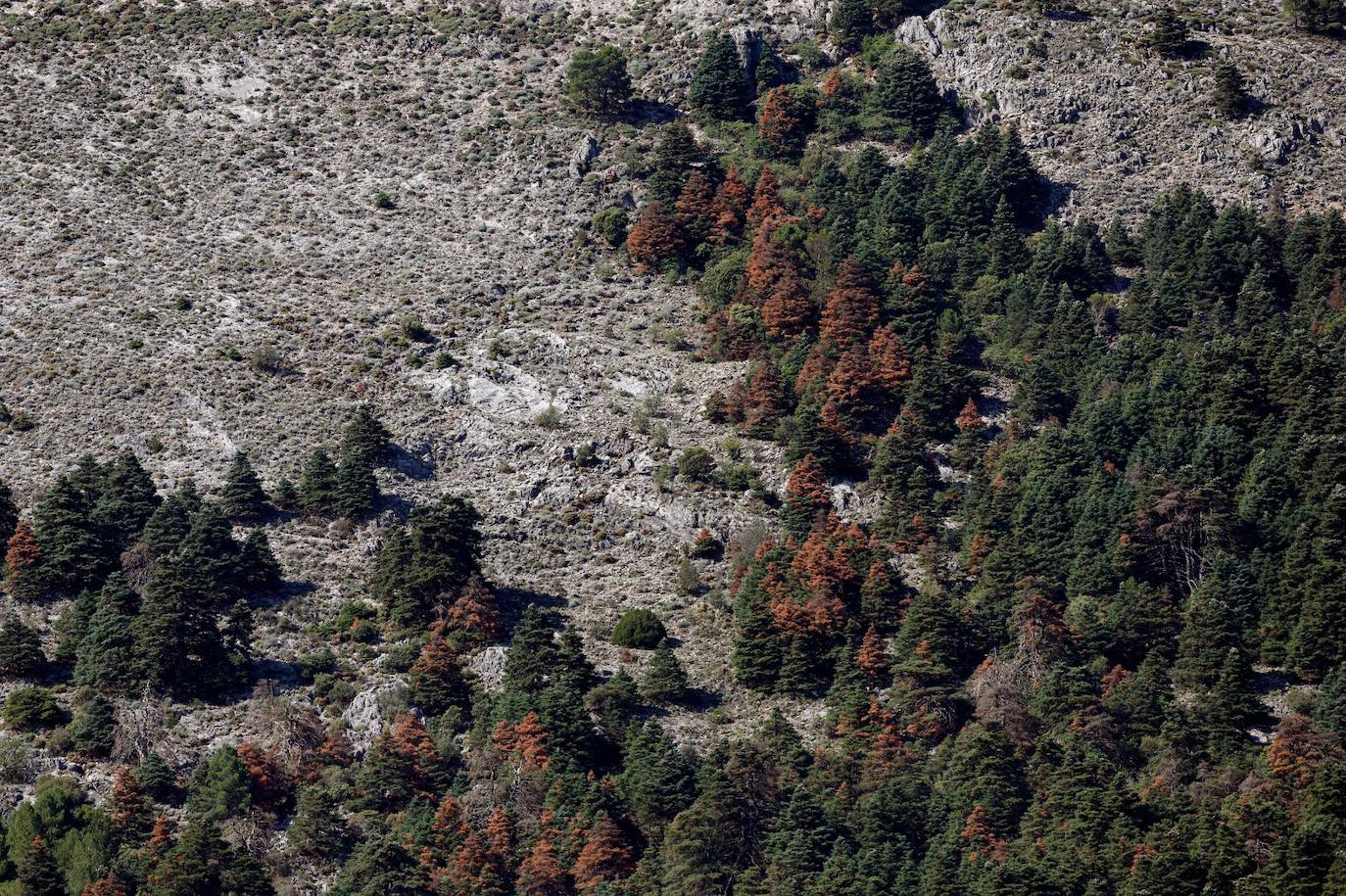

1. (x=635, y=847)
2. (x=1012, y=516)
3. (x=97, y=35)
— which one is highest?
(x=97, y=35)

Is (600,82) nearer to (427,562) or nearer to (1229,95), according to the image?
(1229,95)

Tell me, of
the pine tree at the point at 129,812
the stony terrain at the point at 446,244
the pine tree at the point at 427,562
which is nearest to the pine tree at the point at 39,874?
the pine tree at the point at 129,812

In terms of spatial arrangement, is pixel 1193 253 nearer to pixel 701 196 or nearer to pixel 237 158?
pixel 701 196

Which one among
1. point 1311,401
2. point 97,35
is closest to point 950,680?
point 1311,401

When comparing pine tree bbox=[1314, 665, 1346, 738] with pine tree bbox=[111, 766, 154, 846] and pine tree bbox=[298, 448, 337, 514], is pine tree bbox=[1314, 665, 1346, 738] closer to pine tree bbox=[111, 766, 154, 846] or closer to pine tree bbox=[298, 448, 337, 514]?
pine tree bbox=[298, 448, 337, 514]

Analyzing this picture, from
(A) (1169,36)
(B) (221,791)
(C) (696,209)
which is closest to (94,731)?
(B) (221,791)
